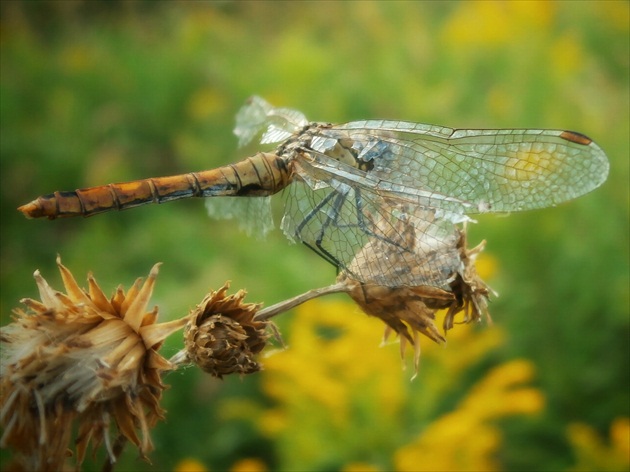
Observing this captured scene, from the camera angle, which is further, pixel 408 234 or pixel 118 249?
pixel 118 249

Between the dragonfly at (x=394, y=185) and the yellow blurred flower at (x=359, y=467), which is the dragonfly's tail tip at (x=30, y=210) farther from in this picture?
the yellow blurred flower at (x=359, y=467)

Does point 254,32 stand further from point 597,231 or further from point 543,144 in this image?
point 543,144

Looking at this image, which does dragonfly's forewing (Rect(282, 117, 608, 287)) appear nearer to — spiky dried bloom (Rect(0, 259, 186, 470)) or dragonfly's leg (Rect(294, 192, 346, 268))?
dragonfly's leg (Rect(294, 192, 346, 268))

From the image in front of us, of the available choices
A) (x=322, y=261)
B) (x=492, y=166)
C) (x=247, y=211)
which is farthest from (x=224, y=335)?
(x=322, y=261)

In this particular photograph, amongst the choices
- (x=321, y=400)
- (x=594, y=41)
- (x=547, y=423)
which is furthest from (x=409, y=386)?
(x=594, y=41)

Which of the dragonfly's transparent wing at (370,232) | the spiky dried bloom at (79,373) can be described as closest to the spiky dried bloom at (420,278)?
the dragonfly's transparent wing at (370,232)
